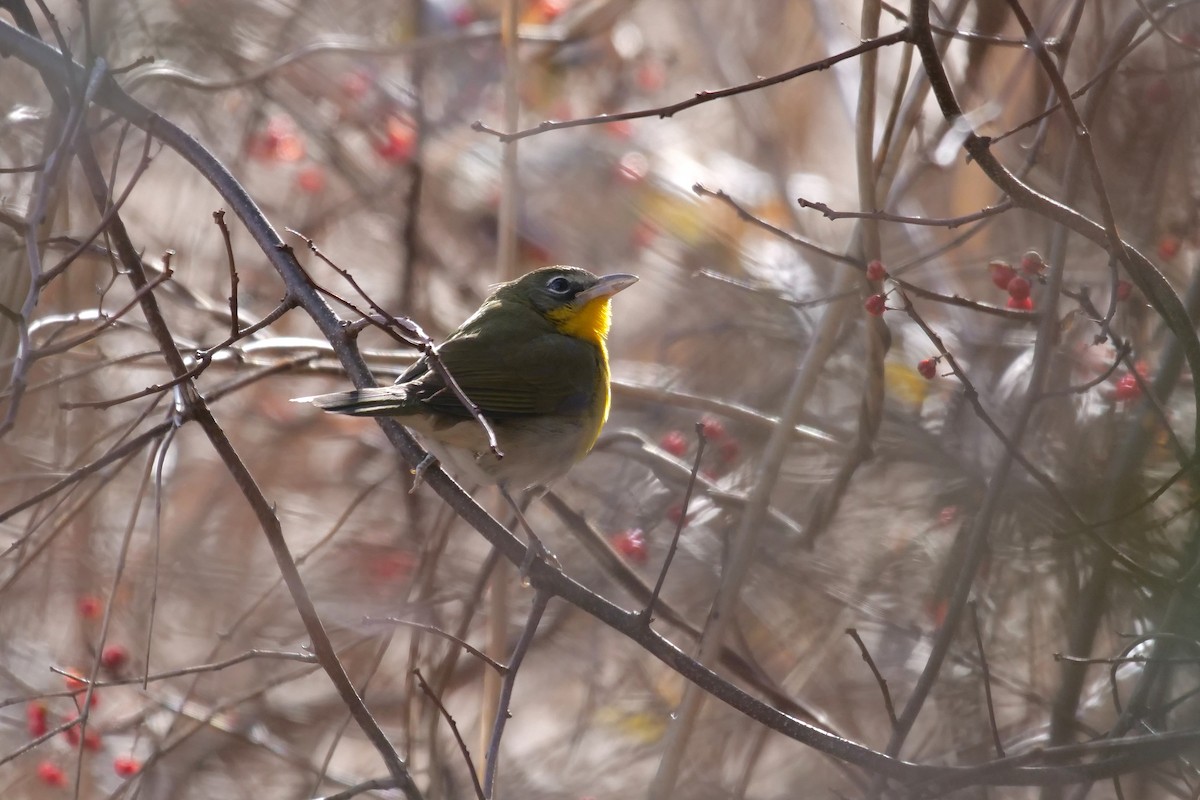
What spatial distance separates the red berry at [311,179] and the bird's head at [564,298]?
6.88 feet

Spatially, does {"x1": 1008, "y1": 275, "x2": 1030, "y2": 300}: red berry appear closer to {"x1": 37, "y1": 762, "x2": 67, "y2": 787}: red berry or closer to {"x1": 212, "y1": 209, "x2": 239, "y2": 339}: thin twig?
{"x1": 212, "y1": 209, "x2": 239, "y2": 339}: thin twig

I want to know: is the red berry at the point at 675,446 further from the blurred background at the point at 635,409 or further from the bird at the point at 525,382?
the bird at the point at 525,382

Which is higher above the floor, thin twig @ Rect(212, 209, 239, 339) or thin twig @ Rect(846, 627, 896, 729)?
thin twig @ Rect(212, 209, 239, 339)

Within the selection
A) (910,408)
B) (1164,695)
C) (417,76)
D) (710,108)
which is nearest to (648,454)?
(910,408)

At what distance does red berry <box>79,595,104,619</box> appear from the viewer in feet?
14.8

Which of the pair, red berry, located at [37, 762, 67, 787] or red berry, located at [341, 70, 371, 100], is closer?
red berry, located at [37, 762, 67, 787]

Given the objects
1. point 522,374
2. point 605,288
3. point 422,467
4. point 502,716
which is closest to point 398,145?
point 605,288

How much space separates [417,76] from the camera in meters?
5.74

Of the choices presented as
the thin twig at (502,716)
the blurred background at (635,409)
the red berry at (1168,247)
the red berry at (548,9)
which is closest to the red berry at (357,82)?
the blurred background at (635,409)

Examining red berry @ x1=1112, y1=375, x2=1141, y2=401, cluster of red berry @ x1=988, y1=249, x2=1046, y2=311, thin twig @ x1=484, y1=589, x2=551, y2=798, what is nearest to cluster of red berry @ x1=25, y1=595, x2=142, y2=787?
thin twig @ x1=484, y1=589, x2=551, y2=798

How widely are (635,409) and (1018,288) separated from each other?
106 inches

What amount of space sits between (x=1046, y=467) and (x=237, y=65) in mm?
4295

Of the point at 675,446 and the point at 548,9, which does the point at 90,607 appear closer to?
the point at 675,446

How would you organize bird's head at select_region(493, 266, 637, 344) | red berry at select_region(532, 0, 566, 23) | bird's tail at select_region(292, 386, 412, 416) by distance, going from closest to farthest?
bird's tail at select_region(292, 386, 412, 416)
bird's head at select_region(493, 266, 637, 344)
red berry at select_region(532, 0, 566, 23)
